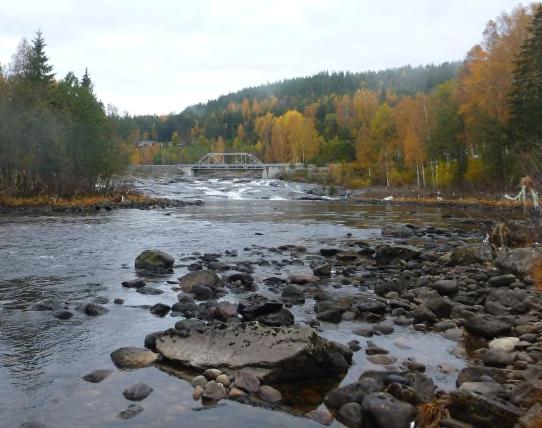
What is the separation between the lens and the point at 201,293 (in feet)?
42.4

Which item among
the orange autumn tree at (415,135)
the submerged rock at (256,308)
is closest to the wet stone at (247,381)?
the submerged rock at (256,308)

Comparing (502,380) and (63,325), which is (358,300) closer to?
(502,380)

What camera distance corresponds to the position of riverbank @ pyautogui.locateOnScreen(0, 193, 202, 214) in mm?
40875

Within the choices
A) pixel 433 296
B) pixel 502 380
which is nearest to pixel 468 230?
pixel 433 296

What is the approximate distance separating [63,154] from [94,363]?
152 feet

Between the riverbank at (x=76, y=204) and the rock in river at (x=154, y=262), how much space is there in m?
26.2

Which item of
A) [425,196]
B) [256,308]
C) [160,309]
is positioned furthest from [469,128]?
[160,309]

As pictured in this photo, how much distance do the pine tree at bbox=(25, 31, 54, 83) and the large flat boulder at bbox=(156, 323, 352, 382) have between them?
2085 inches

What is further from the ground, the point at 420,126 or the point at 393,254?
the point at 420,126

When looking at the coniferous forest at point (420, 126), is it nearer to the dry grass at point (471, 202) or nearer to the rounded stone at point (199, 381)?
the dry grass at point (471, 202)

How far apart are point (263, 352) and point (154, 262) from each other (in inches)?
393

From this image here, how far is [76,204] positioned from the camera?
4478 centimetres

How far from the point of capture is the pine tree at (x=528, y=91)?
1628 inches

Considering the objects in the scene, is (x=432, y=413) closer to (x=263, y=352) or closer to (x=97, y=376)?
(x=263, y=352)
